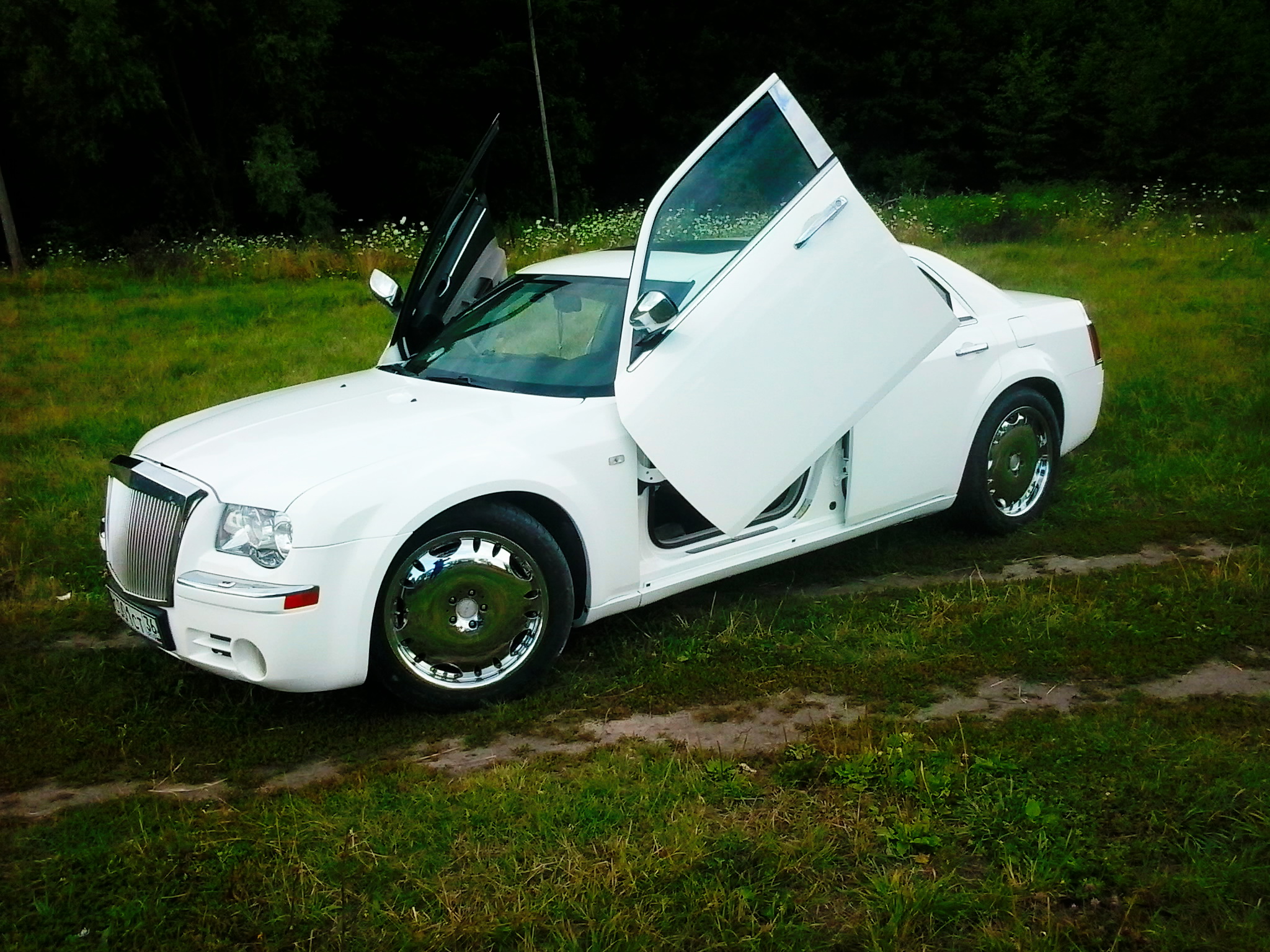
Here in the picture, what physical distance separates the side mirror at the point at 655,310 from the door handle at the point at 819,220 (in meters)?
0.57

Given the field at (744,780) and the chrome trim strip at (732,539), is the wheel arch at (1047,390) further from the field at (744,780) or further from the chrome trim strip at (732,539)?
the chrome trim strip at (732,539)

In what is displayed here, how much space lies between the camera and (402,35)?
123 feet

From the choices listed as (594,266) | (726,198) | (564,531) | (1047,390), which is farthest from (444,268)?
(1047,390)

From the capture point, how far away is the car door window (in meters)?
4.14

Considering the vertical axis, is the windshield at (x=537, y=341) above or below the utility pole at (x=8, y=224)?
below

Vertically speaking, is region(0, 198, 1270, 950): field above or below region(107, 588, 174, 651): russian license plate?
below

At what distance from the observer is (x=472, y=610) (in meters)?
3.91

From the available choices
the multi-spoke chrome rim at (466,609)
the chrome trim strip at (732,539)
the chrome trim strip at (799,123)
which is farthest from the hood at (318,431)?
the chrome trim strip at (799,123)

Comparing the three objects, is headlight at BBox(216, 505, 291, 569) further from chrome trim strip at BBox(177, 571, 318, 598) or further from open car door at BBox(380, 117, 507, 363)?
open car door at BBox(380, 117, 507, 363)

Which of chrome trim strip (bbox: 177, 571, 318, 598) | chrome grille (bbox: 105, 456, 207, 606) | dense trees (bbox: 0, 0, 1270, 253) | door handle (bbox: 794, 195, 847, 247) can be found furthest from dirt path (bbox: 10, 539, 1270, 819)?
dense trees (bbox: 0, 0, 1270, 253)

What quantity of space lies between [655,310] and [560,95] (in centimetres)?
3576

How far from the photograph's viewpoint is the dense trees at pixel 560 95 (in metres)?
30.2

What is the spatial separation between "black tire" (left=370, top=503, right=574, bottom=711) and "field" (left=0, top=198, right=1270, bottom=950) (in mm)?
128

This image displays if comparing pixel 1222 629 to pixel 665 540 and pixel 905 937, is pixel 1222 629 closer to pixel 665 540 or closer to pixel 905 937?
pixel 665 540
